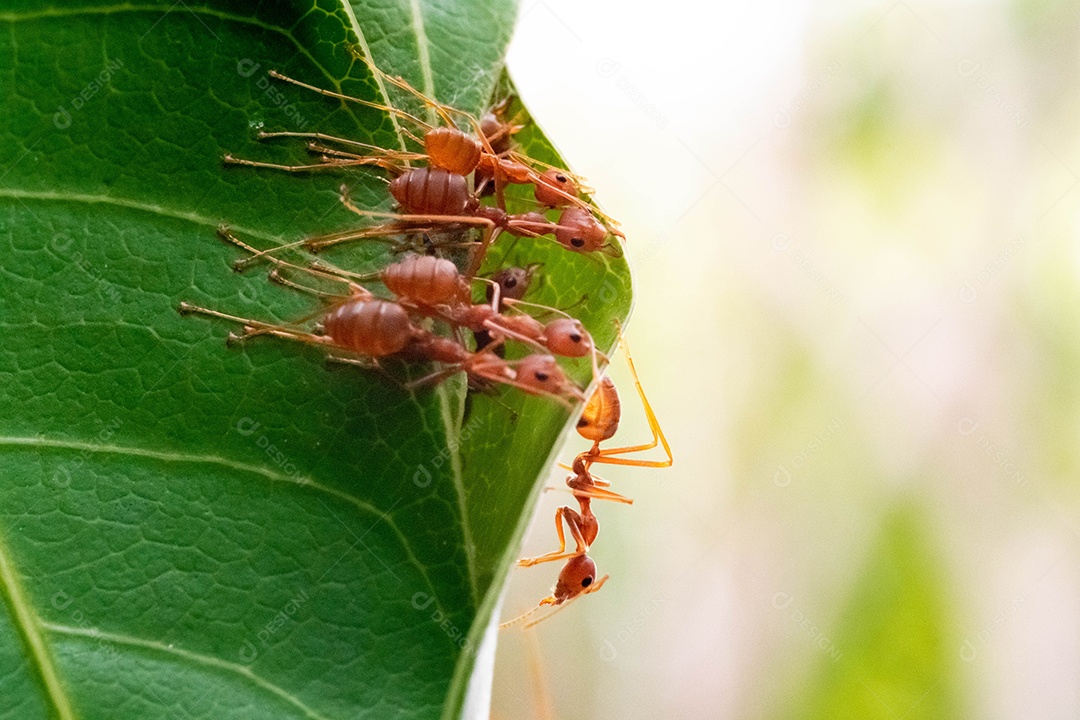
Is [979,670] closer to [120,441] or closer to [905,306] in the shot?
[905,306]

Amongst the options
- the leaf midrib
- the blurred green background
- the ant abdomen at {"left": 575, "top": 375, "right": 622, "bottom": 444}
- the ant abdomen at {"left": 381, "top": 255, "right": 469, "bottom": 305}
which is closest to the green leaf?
the leaf midrib

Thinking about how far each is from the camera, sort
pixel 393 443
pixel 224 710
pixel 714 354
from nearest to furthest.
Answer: pixel 224 710 → pixel 393 443 → pixel 714 354

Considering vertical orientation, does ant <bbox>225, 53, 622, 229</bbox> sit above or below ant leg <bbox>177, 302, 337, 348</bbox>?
above

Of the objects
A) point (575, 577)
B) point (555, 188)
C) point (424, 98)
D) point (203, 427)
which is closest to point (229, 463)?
point (203, 427)

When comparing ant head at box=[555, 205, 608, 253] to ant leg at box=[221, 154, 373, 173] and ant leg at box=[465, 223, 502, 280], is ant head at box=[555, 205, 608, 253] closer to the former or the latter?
ant leg at box=[465, 223, 502, 280]

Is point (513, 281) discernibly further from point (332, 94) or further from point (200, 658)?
point (200, 658)

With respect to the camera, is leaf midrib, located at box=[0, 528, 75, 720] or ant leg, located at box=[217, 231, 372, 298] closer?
leaf midrib, located at box=[0, 528, 75, 720]

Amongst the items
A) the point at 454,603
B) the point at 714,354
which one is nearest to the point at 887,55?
the point at 714,354

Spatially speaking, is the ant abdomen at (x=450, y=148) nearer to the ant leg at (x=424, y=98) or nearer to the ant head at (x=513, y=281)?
the ant leg at (x=424, y=98)
